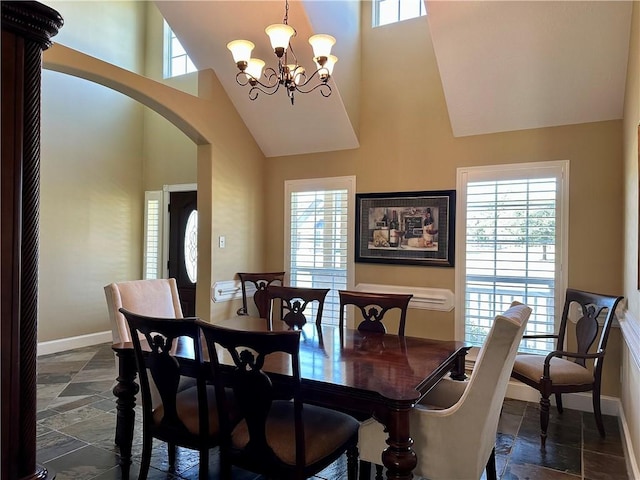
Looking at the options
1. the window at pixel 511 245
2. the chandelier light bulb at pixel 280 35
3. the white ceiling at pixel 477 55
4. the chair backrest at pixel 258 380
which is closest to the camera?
the chair backrest at pixel 258 380

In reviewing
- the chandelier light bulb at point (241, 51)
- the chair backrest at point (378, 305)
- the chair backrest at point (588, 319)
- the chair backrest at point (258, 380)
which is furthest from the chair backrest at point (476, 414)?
the chandelier light bulb at point (241, 51)

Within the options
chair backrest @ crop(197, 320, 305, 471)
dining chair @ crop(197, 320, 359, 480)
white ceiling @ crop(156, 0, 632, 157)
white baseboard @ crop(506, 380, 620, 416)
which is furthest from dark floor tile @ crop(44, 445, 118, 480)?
white ceiling @ crop(156, 0, 632, 157)

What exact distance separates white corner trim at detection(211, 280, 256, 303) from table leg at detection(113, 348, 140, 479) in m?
1.97

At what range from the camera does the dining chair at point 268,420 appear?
1681mm

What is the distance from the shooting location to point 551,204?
3.57 m

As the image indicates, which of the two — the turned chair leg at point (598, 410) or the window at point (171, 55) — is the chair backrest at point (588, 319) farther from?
the window at point (171, 55)

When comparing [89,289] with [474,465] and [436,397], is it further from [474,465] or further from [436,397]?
[474,465]

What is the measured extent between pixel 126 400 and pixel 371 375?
4.58 ft

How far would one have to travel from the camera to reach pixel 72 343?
5.21 meters

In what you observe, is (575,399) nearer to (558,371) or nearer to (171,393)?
(558,371)

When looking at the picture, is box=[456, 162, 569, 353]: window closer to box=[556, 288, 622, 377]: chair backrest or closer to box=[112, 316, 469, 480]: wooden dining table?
box=[556, 288, 622, 377]: chair backrest

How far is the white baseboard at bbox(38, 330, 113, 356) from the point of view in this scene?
16.3 feet

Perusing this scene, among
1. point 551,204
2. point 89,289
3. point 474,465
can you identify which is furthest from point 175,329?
point 89,289

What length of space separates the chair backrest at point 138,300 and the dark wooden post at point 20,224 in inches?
60.2
